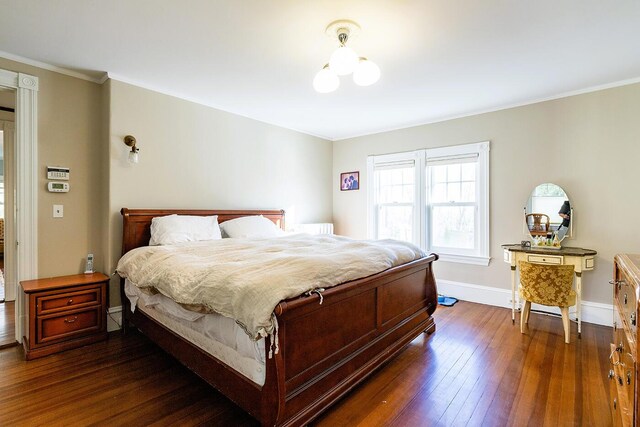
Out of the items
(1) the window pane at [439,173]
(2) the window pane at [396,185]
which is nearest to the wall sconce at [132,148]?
(2) the window pane at [396,185]

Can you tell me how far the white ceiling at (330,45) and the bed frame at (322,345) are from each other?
1.72 metres

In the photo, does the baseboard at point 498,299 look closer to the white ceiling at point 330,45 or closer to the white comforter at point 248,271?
the white comforter at point 248,271

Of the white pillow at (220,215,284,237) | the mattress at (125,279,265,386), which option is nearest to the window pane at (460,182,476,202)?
the white pillow at (220,215,284,237)

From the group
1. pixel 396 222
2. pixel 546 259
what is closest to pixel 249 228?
pixel 396 222

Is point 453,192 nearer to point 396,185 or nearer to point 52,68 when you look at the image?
point 396,185

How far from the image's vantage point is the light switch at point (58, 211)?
2801 millimetres

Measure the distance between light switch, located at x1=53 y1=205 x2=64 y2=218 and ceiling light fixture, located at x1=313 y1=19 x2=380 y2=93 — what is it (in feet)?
8.44

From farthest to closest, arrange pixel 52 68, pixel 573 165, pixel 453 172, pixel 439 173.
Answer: pixel 439 173 → pixel 453 172 → pixel 573 165 → pixel 52 68

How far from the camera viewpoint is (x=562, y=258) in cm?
299

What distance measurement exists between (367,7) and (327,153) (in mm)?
3536

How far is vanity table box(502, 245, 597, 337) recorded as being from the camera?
9.62 ft

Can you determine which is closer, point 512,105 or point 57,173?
point 57,173

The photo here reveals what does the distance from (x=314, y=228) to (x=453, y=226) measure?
200cm

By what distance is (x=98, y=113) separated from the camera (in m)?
3.03
